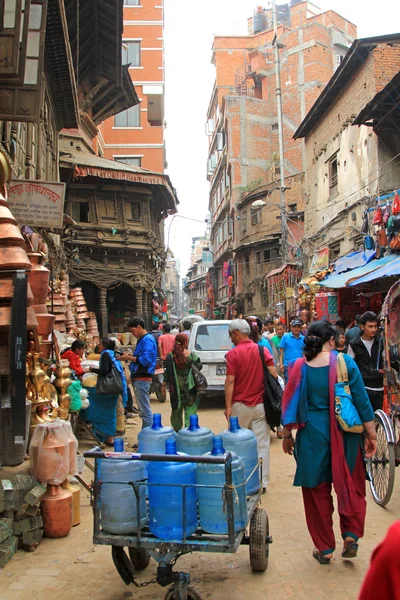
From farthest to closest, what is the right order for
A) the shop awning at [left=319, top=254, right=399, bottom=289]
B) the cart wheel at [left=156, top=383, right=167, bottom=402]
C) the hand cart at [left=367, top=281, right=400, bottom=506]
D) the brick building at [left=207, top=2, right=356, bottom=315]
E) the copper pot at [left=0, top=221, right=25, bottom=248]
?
the brick building at [left=207, top=2, right=356, bottom=315] < the cart wheel at [left=156, top=383, right=167, bottom=402] < the shop awning at [left=319, top=254, right=399, bottom=289] < the hand cart at [left=367, top=281, right=400, bottom=506] < the copper pot at [left=0, top=221, right=25, bottom=248]

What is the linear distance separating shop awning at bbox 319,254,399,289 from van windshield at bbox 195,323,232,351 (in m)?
2.75

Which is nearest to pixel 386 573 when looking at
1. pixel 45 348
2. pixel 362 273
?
pixel 45 348

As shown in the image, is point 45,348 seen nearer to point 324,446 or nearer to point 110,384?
point 110,384

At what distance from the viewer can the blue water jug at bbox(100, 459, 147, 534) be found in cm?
348

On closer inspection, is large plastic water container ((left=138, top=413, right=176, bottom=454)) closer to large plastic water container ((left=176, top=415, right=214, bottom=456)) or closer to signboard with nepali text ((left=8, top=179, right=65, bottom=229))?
large plastic water container ((left=176, top=415, right=214, bottom=456))

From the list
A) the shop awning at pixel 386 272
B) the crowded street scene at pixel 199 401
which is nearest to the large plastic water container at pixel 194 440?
A: the crowded street scene at pixel 199 401

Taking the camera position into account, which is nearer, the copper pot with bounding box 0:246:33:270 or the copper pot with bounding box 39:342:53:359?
the copper pot with bounding box 0:246:33:270

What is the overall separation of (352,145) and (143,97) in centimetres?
2406

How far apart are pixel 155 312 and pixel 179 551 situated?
82.4ft

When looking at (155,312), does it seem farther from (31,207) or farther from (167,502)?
(167,502)

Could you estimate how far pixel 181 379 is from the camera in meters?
7.84

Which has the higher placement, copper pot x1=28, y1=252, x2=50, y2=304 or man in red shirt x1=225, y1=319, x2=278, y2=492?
copper pot x1=28, y1=252, x2=50, y2=304

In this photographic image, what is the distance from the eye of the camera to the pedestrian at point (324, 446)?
4.09 m

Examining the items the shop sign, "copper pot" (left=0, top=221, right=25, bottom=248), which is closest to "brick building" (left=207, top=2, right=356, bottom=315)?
the shop sign
